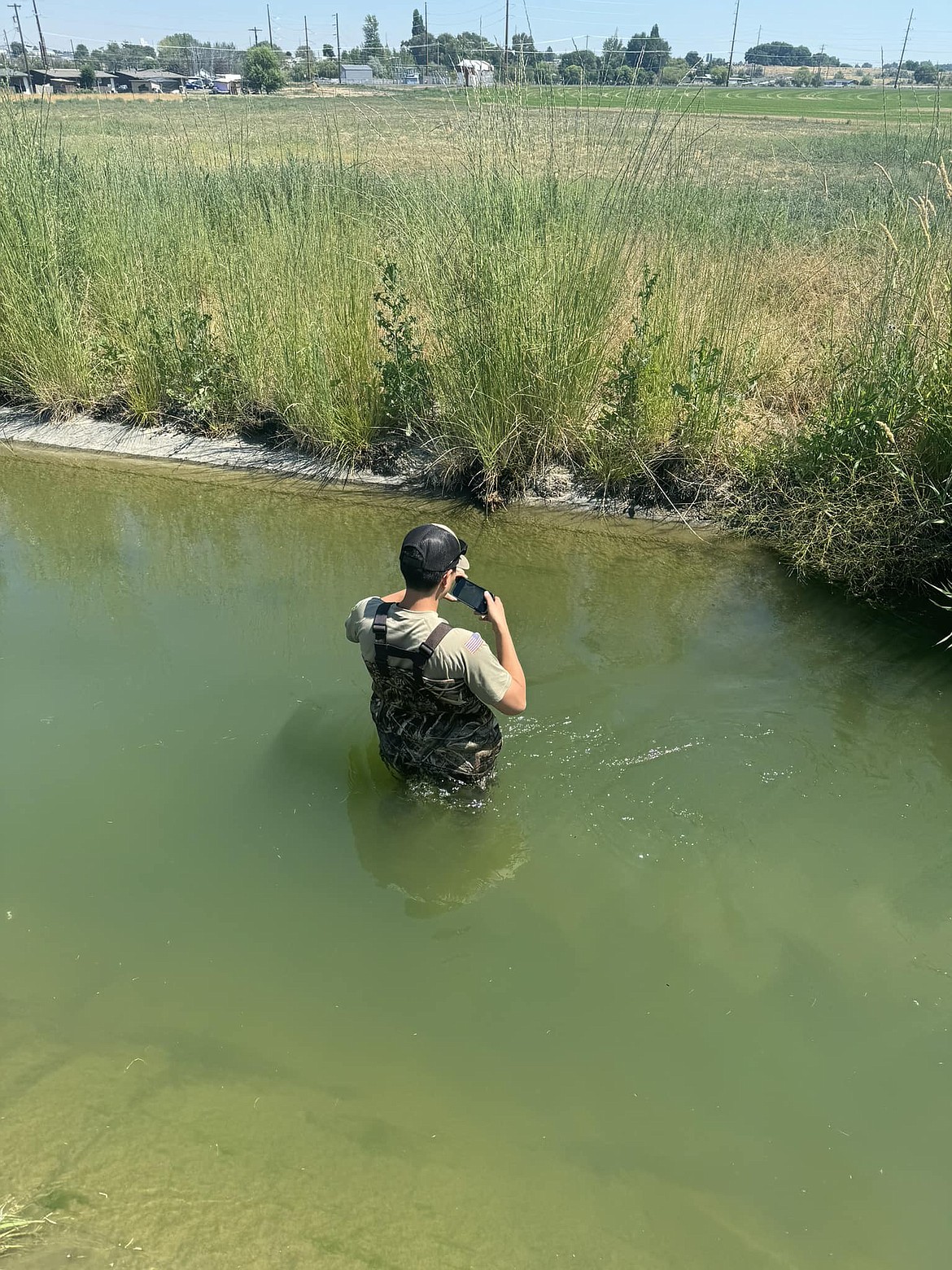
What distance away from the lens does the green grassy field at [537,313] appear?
514 centimetres

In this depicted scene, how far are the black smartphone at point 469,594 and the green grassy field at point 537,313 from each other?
2895 millimetres

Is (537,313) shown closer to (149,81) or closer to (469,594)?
(469,594)

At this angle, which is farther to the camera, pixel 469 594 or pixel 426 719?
pixel 426 719

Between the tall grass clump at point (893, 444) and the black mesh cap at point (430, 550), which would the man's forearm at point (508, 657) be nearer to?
the black mesh cap at point (430, 550)

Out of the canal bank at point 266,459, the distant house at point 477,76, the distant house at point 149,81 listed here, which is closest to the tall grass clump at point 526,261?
the distant house at point 477,76

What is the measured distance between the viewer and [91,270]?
25.6 feet

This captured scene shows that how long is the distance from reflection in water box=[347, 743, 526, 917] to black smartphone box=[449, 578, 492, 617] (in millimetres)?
943

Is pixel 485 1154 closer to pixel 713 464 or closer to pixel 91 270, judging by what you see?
pixel 713 464

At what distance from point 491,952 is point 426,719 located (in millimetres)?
837

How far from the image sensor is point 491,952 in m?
3.05

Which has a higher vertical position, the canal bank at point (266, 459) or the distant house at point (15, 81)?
the distant house at point (15, 81)

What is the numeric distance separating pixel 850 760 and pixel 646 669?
1.07 metres

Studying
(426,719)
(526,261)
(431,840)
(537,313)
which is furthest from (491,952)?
(526,261)

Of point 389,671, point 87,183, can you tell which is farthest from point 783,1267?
point 87,183
